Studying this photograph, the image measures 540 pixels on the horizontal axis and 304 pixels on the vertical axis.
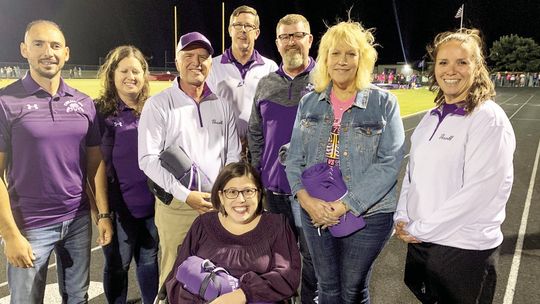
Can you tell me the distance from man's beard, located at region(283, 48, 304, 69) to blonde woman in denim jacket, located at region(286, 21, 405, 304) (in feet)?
2.37

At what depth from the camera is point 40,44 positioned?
9.11ft

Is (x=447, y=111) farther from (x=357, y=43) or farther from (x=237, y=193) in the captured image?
(x=237, y=193)

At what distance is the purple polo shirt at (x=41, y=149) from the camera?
262 centimetres

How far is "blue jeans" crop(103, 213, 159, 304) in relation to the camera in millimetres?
3367

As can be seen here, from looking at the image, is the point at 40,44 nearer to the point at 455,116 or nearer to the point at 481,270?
the point at 455,116

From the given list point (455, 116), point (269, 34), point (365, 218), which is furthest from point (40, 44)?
point (269, 34)

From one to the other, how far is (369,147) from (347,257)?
73cm

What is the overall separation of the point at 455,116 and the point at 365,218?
0.82 meters

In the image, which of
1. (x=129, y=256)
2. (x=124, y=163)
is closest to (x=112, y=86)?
(x=124, y=163)

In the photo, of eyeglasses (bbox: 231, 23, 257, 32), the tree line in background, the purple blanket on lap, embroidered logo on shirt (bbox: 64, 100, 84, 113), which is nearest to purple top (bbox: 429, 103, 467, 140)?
the purple blanket on lap

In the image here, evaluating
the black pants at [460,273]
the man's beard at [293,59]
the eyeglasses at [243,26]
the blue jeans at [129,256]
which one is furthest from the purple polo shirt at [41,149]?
the black pants at [460,273]

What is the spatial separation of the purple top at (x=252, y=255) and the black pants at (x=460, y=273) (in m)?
0.77

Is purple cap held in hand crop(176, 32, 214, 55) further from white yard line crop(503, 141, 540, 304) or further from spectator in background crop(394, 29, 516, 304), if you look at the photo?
white yard line crop(503, 141, 540, 304)

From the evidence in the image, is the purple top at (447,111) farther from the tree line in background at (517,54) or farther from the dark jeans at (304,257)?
the tree line in background at (517,54)
